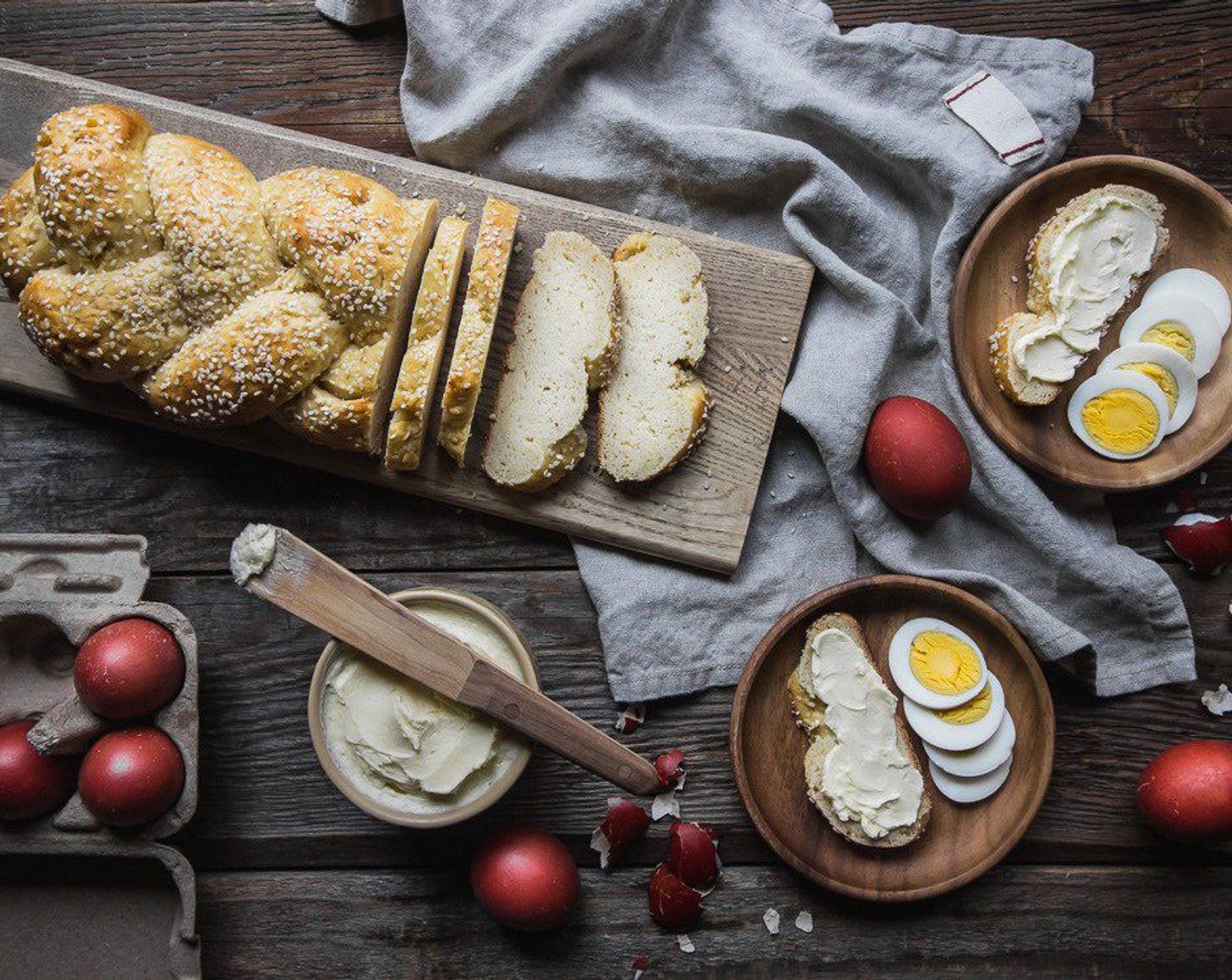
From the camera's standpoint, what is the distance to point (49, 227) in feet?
7.14

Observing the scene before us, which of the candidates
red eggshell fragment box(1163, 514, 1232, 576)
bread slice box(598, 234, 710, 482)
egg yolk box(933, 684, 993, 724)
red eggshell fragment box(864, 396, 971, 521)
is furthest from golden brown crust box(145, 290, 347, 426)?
red eggshell fragment box(1163, 514, 1232, 576)

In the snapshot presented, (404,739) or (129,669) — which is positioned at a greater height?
(129,669)

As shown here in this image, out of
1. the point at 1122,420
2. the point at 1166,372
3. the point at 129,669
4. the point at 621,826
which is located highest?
the point at 1166,372

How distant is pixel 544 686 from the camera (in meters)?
2.49

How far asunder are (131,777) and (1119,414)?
2.39 meters

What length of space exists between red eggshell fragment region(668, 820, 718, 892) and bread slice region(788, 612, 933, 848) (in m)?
0.28

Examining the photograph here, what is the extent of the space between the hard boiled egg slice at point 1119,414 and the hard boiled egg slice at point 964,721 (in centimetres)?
64

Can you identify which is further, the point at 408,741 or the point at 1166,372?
the point at 1166,372

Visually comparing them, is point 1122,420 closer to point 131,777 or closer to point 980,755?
point 980,755

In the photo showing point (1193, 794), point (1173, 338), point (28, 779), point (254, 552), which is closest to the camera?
point (254, 552)

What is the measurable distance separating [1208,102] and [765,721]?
191 cm

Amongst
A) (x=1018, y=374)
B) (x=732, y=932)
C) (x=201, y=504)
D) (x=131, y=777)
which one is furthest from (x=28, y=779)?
(x=1018, y=374)

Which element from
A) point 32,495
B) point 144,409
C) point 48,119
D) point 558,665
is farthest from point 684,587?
point 48,119

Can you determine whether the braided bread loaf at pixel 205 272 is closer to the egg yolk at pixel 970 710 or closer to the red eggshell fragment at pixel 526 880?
the red eggshell fragment at pixel 526 880
